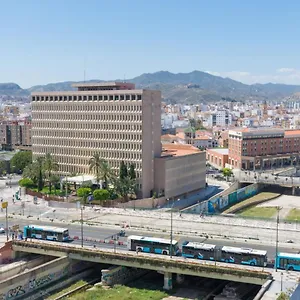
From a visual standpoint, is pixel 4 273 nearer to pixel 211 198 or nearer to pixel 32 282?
pixel 32 282

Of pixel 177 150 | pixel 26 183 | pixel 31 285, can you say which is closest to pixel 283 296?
pixel 31 285

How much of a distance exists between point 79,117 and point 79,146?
6.37 metres

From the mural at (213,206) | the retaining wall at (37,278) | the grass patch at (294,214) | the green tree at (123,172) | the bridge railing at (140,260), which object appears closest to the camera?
the bridge railing at (140,260)

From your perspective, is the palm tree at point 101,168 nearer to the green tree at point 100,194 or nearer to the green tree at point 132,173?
the green tree at point 132,173

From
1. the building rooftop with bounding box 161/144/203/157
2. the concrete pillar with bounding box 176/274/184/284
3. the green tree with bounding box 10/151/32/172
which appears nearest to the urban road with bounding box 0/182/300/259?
the concrete pillar with bounding box 176/274/184/284

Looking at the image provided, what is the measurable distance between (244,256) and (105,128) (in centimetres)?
5674

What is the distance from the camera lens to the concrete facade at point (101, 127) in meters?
101

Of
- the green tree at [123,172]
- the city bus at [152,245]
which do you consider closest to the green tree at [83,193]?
the green tree at [123,172]

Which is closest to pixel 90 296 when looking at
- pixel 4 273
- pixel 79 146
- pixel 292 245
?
pixel 4 273

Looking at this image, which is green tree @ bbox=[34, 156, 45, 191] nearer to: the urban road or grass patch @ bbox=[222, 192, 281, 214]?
the urban road

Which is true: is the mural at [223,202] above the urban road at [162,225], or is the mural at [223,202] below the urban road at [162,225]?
below

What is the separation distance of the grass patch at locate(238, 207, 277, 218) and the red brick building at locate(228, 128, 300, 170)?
4109 centimetres

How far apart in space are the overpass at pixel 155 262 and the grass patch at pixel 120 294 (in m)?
2.46

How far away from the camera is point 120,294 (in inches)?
2183
